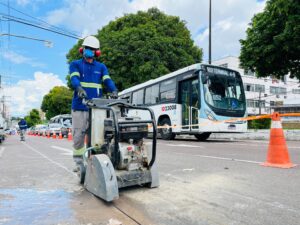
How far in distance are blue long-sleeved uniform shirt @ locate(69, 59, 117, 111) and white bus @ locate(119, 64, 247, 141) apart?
24.6 ft

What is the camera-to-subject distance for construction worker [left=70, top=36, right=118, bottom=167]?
4418 millimetres

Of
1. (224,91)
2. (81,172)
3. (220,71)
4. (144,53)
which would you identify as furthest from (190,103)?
(144,53)

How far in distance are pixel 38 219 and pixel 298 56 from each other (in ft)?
57.6

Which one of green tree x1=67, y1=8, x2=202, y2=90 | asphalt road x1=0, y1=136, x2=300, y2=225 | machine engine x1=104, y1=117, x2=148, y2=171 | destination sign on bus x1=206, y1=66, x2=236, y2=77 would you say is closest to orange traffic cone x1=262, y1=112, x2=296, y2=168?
asphalt road x1=0, y1=136, x2=300, y2=225

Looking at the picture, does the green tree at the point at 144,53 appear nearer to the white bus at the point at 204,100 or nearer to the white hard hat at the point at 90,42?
the white bus at the point at 204,100

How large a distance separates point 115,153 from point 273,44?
15.7m

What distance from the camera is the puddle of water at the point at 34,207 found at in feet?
9.21

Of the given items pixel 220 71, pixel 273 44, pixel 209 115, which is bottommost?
pixel 209 115

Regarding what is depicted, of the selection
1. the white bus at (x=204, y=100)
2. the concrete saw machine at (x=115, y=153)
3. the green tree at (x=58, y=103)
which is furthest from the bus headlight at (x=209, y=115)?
the green tree at (x=58, y=103)

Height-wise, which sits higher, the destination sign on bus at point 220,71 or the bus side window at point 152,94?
the destination sign on bus at point 220,71

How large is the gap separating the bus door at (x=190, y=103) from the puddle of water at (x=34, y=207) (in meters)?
10.3

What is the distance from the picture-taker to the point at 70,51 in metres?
33.8

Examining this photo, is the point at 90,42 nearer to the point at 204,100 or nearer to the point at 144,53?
the point at 204,100

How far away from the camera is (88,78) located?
4555mm
